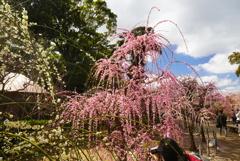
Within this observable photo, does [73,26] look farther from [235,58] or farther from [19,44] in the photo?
[235,58]

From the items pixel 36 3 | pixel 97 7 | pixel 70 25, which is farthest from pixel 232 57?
pixel 36 3

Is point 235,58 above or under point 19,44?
above

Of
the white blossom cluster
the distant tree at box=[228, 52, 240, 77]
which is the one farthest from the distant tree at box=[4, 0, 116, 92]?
the distant tree at box=[228, 52, 240, 77]

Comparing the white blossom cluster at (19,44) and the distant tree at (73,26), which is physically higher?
the distant tree at (73,26)

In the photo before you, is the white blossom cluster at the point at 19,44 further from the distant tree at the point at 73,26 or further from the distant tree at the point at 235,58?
the distant tree at the point at 235,58

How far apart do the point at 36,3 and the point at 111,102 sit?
1250 centimetres

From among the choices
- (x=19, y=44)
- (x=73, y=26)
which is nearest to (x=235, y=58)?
(x=73, y=26)

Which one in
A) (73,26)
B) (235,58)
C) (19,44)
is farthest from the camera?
(235,58)

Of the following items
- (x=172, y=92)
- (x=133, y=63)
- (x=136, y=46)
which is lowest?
(x=172, y=92)

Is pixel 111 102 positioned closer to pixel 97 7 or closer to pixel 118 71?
pixel 118 71

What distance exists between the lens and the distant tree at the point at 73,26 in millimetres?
11867

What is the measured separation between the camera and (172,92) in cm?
254

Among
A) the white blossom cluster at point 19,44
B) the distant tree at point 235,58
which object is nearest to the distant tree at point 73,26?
the white blossom cluster at point 19,44

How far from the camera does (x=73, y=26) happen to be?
49.8 ft
